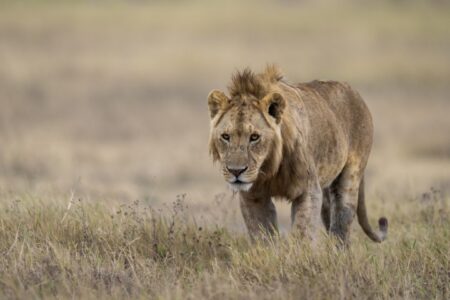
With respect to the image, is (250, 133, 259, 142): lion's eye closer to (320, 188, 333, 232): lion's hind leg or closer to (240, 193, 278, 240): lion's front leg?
(240, 193, 278, 240): lion's front leg

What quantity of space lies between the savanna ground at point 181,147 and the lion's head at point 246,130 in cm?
54

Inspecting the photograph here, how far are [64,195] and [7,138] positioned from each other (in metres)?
11.4

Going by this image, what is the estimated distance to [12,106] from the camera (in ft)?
80.8

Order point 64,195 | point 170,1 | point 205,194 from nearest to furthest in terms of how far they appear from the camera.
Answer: point 64,195
point 205,194
point 170,1

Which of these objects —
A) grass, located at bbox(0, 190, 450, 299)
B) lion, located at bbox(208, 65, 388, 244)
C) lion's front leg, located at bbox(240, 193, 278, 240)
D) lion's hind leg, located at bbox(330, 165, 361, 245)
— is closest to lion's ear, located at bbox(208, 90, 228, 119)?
lion, located at bbox(208, 65, 388, 244)

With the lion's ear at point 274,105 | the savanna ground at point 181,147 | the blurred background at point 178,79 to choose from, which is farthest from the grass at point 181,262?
the blurred background at point 178,79

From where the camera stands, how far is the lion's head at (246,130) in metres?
7.07

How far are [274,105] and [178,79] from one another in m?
22.0

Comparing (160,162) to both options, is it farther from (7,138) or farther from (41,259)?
(41,259)

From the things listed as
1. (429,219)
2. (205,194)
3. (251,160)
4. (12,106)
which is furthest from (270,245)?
(12,106)

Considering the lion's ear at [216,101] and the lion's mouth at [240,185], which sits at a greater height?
the lion's ear at [216,101]

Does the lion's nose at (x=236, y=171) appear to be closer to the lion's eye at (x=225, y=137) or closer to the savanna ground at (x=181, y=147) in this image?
the lion's eye at (x=225, y=137)

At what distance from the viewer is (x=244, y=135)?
23.5 feet

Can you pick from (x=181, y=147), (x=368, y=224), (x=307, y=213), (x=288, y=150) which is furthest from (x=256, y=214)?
(x=181, y=147)
